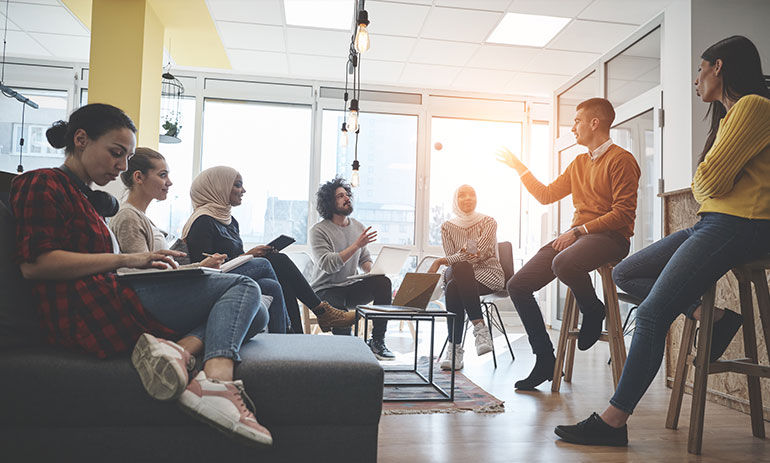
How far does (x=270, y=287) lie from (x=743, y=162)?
2.03 meters

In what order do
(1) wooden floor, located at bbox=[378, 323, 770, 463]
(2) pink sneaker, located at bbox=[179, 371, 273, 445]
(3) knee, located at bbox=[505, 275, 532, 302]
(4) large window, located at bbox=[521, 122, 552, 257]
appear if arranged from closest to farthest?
1. (2) pink sneaker, located at bbox=[179, 371, 273, 445]
2. (1) wooden floor, located at bbox=[378, 323, 770, 463]
3. (3) knee, located at bbox=[505, 275, 532, 302]
4. (4) large window, located at bbox=[521, 122, 552, 257]

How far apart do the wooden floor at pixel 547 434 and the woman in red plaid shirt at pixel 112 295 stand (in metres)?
0.66

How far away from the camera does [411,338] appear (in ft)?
15.7

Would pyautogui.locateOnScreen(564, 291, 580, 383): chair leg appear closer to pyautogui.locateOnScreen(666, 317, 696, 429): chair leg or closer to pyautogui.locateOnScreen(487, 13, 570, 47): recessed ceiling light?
pyautogui.locateOnScreen(666, 317, 696, 429): chair leg

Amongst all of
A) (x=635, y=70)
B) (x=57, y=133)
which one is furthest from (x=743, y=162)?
(x=635, y=70)

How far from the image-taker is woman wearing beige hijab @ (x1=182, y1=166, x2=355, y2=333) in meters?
2.79

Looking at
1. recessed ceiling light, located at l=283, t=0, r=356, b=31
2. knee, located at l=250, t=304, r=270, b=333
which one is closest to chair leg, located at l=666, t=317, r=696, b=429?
knee, located at l=250, t=304, r=270, b=333

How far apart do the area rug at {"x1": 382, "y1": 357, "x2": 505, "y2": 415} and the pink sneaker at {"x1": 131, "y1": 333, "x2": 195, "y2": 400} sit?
1.16m

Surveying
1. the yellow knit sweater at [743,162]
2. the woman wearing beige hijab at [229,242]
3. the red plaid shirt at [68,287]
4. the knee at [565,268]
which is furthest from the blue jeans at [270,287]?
the yellow knit sweater at [743,162]

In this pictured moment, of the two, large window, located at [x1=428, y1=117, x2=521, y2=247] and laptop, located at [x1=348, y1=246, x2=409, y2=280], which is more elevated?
large window, located at [x1=428, y1=117, x2=521, y2=247]

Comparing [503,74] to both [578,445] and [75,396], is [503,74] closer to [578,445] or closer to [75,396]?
[578,445]

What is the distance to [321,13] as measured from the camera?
4.43 m

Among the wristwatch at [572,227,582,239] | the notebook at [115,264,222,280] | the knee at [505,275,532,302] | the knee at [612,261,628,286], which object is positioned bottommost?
the knee at [505,275,532,302]

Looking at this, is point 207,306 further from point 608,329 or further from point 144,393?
point 608,329
